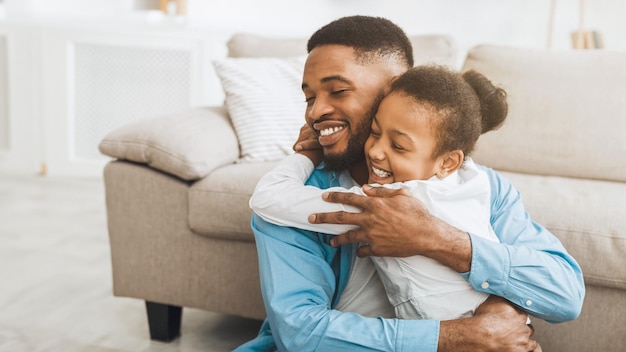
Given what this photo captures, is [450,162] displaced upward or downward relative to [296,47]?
downward

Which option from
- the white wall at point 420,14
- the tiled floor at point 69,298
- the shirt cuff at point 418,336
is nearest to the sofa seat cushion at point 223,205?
the tiled floor at point 69,298

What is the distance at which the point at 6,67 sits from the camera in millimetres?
4098

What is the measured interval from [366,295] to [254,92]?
1.08 metres

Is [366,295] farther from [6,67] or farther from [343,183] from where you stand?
[6,67]

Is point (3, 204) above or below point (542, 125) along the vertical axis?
below

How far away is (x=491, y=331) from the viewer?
1.17 metres

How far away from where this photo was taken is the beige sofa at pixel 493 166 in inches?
66.7

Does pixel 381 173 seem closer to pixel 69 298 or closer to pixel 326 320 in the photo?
pixel 326 320

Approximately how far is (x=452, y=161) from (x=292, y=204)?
0.96ft

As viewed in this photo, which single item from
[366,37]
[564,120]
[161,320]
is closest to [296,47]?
[564,120]

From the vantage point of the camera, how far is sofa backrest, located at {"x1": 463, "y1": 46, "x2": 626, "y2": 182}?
2.12m

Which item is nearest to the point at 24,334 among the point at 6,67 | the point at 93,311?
the point at 93,311

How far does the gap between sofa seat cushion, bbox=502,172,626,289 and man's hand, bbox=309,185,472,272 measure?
23.7 inches

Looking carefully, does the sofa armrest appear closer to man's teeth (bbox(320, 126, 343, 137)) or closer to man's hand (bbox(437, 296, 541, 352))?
man's teeth (bbox(320, 126, 343, 137))
